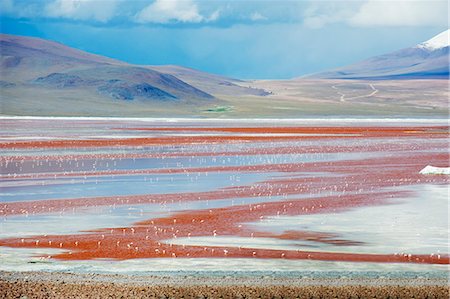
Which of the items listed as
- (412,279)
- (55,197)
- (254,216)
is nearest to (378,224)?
(254,216)

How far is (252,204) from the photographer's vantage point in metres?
19.0

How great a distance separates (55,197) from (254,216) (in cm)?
558

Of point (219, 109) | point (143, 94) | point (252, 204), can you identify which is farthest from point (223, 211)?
point (143, 94)

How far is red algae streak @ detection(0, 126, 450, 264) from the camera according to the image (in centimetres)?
1312

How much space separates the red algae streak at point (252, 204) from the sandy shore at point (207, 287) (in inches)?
64.8

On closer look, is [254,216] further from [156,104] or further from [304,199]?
[156,104]

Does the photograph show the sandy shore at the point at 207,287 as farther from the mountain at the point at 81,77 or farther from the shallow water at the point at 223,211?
the mountain at the point at 81,77

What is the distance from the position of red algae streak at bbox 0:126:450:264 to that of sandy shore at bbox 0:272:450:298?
1.65 meters

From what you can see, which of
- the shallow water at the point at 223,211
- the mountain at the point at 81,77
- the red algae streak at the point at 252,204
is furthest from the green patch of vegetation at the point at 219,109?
the shallow water at the point at 223,211

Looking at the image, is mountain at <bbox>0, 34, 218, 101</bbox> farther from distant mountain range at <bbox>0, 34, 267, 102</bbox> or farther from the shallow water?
the shallow water

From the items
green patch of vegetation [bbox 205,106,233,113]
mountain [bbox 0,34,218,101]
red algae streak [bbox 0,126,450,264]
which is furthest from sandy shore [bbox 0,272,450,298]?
mountain [bbox 0,34,218,101]

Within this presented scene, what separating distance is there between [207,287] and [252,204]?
854 centimetres

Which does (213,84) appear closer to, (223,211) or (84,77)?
(84,77)

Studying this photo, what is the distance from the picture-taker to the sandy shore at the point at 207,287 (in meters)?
10.2
